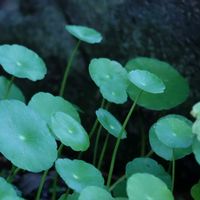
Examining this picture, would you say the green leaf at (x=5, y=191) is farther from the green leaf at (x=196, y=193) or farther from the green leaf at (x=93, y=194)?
the green leaf at (x=196, y=193)

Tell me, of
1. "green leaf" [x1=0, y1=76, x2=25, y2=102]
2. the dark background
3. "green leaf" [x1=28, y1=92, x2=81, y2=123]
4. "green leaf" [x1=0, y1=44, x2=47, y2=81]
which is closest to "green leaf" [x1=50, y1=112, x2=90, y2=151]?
"green leaf" [x1=28, y1=92, x2=81, y2=123]

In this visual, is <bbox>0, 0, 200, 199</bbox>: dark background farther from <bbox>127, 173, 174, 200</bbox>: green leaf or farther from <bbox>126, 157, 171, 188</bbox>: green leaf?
<bbox>127, 173, 174, 200</bbox>: green leaf

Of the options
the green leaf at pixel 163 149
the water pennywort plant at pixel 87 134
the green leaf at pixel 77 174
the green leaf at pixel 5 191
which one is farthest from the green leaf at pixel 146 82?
the green leaf at pixel 5 191

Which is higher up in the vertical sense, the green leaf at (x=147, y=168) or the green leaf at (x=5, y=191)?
the green leaf at (x=147, y=168)

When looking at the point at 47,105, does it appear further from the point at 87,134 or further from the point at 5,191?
the point at 5,191

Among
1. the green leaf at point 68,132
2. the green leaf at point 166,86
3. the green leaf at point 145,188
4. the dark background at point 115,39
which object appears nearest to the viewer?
the green leaf at point 145,188
